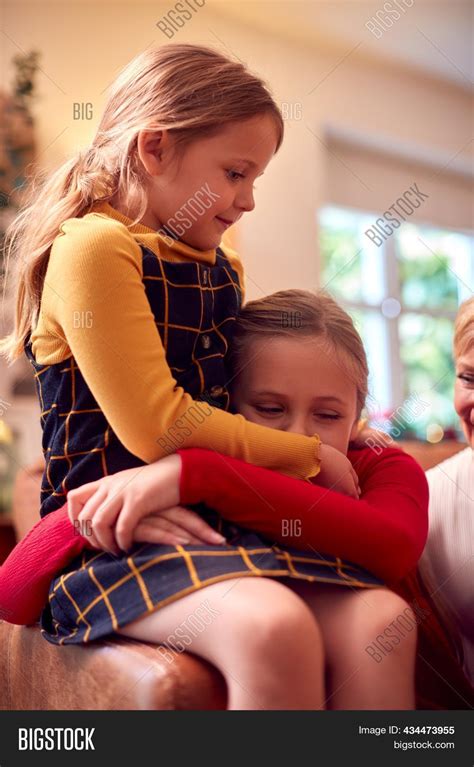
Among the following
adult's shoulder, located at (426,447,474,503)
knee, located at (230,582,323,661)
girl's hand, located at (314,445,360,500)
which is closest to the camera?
knee, located at (230,582,323,661)

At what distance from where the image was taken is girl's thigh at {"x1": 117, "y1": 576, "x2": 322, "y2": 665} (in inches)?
33.5

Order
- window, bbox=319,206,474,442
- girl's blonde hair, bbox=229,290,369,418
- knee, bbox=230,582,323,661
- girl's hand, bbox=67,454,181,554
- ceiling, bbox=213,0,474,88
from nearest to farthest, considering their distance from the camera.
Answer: knee, bbox=230,582,323,661, girl's hand, bbox=67,454,181,554, girl's blonde hair, bbox=229,290,369,418, ceiling, bbox=213,0,474,88, window, bbox=319,206,474,442

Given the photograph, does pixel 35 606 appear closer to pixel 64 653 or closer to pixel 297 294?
pixel 64 653

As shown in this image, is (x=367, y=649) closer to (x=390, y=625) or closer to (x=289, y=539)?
(x=390, y=625)

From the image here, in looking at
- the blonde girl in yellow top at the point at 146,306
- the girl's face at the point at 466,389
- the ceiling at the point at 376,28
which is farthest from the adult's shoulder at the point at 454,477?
the ceiling at the point at 376,28

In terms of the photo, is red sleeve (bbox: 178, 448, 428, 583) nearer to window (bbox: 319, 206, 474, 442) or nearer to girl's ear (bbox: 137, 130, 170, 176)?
A: girl's ear (bbox: 137, 130, 170, 176)

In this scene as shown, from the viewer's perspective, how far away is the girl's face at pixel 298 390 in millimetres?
1146

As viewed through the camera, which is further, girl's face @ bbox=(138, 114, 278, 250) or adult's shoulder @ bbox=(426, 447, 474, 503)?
adult's shoulder @ bbox=(426, 447, 474, 503)

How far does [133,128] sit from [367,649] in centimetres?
74

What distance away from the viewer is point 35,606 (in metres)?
1.09

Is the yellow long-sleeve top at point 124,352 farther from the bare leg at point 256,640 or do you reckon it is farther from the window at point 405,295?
the window at point 405,295

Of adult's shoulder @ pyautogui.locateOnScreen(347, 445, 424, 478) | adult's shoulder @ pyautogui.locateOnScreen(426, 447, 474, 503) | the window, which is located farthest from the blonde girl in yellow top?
the window

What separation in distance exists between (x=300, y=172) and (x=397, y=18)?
97cm

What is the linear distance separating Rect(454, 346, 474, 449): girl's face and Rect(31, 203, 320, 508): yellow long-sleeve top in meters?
0.53
